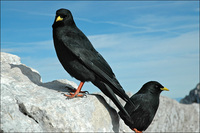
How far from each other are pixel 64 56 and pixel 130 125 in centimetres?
255

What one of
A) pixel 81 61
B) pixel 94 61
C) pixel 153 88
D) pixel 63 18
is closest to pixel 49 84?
pixel 81 61

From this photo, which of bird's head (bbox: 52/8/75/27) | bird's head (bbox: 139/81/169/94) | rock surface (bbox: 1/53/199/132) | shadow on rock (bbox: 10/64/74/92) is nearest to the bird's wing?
bird's head (bbox: 52/8/75/27)

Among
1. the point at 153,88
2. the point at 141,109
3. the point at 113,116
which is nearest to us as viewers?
the point at 113,116

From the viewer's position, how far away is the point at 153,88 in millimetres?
6469

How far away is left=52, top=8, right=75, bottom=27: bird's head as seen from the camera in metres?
4.77

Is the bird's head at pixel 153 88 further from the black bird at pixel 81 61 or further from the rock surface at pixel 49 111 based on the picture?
the black bird at pixel 81 61

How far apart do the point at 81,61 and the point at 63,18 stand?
0.90 metres

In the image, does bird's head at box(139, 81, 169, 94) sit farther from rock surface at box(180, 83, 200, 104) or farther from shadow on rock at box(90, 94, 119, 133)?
rock surface at box(180, 83, 200, 104)

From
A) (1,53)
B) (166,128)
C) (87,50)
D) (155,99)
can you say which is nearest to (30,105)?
(87,50)

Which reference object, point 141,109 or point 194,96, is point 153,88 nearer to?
point 141,109

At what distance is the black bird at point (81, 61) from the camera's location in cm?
455

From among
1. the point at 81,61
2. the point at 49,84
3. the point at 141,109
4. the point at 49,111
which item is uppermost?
the point at 81,61

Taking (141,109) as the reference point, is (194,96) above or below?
below

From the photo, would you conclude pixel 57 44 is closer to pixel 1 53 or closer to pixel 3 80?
pixel 3 80
